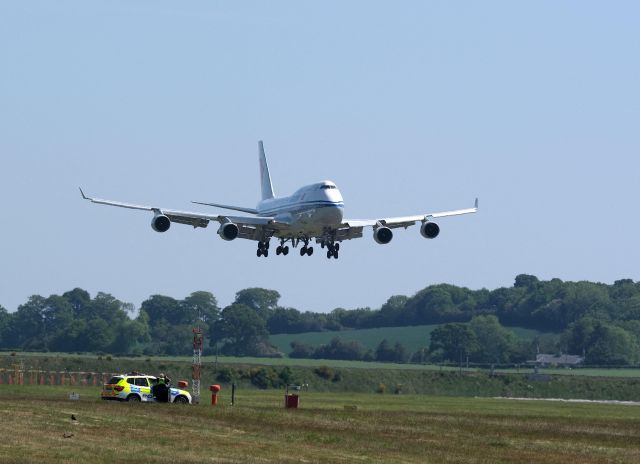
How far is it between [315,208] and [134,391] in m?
27.8

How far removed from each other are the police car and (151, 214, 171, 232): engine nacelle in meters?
24.1

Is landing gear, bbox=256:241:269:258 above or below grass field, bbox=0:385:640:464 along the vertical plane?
above

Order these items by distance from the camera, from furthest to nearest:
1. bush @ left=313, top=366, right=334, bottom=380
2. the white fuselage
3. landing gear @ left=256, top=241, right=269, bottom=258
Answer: bush @ left=313, top=366, right=334, bottom=380, landing gear @ left=256, top=241, right=269, bottom=258, the white fuselage

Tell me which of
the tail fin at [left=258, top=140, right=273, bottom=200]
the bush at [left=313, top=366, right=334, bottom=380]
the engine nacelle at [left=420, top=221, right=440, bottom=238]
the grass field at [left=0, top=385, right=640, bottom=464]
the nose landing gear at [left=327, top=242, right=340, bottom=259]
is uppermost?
the tail fin at [left=258, top=140, right=273, bottom=200]

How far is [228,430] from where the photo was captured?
61.6m

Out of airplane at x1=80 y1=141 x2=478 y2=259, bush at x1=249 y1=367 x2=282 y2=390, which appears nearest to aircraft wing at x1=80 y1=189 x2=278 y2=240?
airplane at x1=80 y1=141 x2=478 y2=259

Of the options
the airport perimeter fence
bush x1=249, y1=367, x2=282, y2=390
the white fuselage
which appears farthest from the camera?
bush x1=249, y1=367, x2=282, y2=390

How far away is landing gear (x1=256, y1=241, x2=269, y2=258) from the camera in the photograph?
112 m

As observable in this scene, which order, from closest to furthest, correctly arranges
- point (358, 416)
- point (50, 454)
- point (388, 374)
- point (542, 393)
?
point (50, 454)
point (358, 416)
point (542, 393)
point (388, 374)

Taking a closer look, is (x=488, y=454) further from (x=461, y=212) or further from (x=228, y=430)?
(x=461, y=212)

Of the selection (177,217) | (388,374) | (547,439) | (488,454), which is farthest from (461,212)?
(488,454)

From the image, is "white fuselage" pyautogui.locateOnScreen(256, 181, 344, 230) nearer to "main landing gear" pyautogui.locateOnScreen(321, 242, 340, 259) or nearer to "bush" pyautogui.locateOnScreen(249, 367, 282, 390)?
"main landing gear" pyautogui.locateOnScreen(321, 242, 340, 259)

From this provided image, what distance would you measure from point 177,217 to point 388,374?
51.0 metres

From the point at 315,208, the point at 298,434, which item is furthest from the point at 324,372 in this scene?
the point at 298,434
